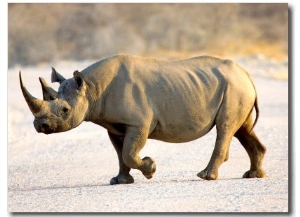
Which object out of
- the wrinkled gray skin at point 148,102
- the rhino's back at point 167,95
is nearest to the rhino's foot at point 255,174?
the wrinkled gray skin at point 148,102

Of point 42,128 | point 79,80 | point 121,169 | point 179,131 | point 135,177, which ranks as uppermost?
point 79,80

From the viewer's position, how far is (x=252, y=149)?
14445mm

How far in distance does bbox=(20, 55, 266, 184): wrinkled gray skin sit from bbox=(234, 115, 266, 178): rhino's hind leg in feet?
1.27

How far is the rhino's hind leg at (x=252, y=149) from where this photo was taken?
14281 mm

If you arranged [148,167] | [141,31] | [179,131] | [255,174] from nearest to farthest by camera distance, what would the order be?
[148,167]
[179,131]
[255,174]
[141,31]

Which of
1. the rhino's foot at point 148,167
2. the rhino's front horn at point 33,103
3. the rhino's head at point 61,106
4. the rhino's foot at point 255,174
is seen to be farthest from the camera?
the rhino's foot at point 255,174

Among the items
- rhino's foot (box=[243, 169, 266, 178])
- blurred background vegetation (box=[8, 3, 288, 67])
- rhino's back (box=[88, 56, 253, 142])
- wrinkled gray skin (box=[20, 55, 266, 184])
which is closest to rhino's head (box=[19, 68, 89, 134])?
wrinkled gray skin (box=[20, 55, 266, 184])

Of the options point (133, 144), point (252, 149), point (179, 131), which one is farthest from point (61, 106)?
point (252, 149)

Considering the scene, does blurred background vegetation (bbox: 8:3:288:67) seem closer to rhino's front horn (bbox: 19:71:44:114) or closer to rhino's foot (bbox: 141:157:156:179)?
rhino's foot (bbox: 141:157:156:179)

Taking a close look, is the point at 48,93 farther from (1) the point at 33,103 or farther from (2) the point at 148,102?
(2) the point at 148,102

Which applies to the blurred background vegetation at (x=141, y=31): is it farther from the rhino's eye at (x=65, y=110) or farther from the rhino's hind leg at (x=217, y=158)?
the rhino's eye at (x=65, y=110)

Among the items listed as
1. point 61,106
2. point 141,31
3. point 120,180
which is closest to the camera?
point 61,106

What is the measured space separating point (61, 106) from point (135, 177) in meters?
2.46

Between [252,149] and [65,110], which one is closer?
[65,110]
